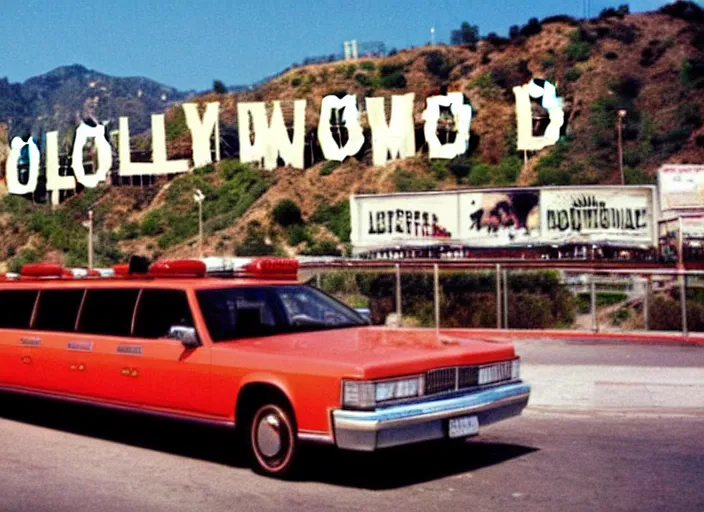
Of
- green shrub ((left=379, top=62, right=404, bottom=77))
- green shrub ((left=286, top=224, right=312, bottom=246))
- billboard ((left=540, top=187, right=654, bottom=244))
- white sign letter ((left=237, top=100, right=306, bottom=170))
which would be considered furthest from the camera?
green shrub ((left=379, top=62, right=404, bottom=77))

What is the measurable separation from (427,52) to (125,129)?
31.7m

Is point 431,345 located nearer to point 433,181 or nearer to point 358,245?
point 358,245

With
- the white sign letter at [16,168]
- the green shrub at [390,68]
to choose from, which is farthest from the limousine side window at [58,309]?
the green shrub at [390,68]

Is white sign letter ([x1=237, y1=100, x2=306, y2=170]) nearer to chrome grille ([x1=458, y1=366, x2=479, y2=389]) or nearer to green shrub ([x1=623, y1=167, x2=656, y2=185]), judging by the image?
green shrub ([x1=623, y1=167, x2=656, y2=185])

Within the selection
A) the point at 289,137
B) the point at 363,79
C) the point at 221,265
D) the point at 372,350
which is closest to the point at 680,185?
the point at 221,265

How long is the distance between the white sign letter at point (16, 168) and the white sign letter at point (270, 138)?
59.1 ft

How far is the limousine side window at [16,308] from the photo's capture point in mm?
11562

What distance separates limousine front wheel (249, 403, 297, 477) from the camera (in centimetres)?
824

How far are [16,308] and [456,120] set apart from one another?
65785 mm

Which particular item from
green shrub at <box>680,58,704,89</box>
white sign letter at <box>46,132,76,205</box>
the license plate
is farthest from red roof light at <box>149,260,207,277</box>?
white sign letter at <box>46,132,76,205</box>

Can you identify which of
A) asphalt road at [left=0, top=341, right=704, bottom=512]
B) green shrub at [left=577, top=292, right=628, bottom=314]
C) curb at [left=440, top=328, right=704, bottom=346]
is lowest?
asphalt road at [left=0, top=341, right=704, bottom=512]

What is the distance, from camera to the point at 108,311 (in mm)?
10336

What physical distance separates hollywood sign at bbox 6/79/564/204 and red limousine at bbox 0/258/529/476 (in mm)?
61061

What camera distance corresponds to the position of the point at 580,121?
75.2 meters
